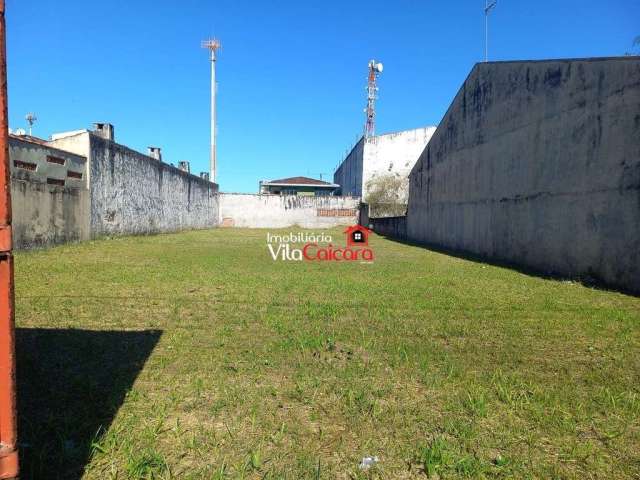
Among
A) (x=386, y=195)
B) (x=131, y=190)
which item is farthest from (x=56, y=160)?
(x=386, y=195)

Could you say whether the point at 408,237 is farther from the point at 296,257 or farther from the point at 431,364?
the point at 431,364

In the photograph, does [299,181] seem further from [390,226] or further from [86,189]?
[86,189]

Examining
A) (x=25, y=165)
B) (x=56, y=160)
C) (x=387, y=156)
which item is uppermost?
(x=387, y=156)

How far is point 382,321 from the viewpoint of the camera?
4668 mm

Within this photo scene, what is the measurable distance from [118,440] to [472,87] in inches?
573

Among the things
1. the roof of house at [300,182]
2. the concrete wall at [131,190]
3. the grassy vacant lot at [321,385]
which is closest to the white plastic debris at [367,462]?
the grassy vacant lot at [321,385]

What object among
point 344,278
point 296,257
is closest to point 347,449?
point 344,278

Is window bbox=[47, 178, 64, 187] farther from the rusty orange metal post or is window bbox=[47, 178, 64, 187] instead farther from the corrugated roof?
the corrugated roof

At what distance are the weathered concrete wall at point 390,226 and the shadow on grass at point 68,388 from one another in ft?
64.8

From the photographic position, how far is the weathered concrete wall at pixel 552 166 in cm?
711

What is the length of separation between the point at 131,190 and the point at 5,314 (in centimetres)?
1643

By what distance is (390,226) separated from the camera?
25.7 m

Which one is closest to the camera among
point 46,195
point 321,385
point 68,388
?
point 68,388

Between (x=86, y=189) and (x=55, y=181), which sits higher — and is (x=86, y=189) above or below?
below
